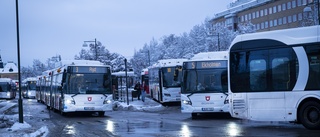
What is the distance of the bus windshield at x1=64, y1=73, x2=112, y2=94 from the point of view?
2486cm

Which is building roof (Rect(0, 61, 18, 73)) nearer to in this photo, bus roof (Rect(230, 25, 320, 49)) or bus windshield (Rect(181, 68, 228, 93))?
bus windshield (Rect(181, 68, 228, 93))

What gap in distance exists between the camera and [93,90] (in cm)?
2486

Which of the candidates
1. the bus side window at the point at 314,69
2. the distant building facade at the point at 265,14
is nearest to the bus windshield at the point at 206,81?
the bus side window at the point at 314,69

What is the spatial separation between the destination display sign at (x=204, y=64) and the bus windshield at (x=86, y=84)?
191 inches

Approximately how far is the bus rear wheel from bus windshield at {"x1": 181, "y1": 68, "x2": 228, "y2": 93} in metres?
6.95

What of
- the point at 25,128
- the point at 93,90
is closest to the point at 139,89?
the point at 93,90

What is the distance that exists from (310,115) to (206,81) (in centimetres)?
784

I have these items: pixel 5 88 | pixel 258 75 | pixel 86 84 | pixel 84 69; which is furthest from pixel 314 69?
pixel 5 88

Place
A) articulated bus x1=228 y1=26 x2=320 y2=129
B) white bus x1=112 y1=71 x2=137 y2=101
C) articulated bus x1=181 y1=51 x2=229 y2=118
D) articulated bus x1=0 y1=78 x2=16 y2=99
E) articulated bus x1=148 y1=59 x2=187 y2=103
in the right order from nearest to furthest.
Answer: articulated bus x1=228 y1=26 x2=320 y2=129 → articulated bus x1=181 y1=51 x2=229 y2=118 → white bus x1=112 y1=71 x2=137 y2=101 → articulated bus x1=148 y1=59 x2=187 y2=103 → articulated bus x1=0 y1=78 x2=16 y2=99

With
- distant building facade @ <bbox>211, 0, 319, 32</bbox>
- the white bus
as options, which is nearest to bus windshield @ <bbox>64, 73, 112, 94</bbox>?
the white bus

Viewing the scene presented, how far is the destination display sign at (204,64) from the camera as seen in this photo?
72.7 feet

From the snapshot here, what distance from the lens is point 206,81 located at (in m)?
22.2

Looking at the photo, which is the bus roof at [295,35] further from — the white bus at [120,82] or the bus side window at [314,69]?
the white bus at [120,82]

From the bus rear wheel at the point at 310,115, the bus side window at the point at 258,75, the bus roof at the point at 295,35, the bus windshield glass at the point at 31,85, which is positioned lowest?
the bus rear wheel at the point at 310,115
